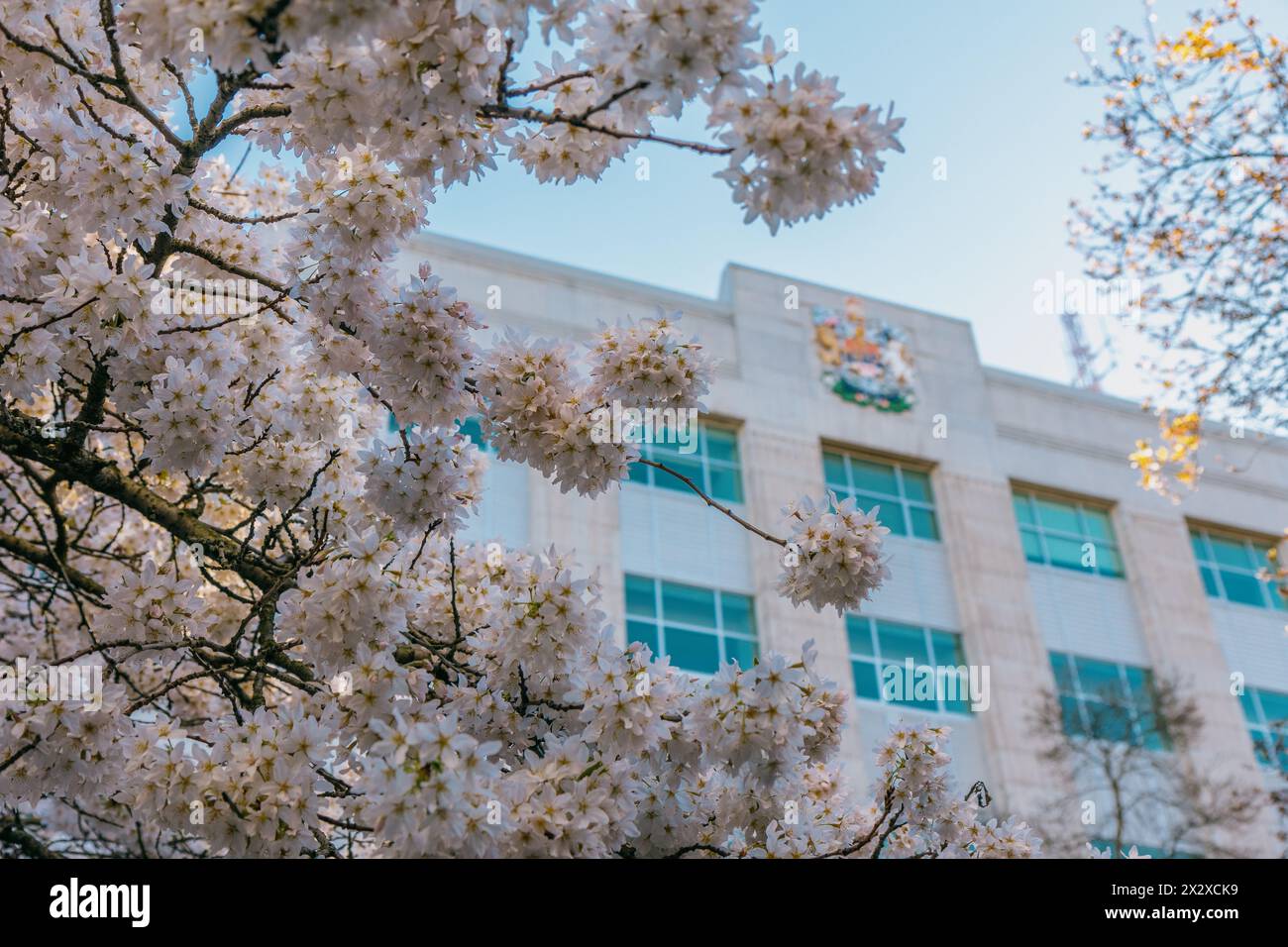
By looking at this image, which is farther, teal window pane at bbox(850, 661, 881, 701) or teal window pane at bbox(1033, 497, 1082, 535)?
teal window pane at bbox(1033, 497, 1082, 535)

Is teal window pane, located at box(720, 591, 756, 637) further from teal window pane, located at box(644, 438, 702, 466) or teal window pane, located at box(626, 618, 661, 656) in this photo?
teal window pane, located at box(644, 438, 702, 466)

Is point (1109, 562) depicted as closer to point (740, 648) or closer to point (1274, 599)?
point (1274, 599)

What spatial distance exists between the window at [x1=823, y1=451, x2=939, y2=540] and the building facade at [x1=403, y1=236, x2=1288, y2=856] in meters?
0.04

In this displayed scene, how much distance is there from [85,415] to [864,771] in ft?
53.9

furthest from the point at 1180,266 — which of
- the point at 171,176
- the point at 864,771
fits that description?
the point at 864,771

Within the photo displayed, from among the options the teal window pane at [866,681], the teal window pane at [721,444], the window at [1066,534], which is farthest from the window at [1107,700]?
the teal window pane at [721,444]

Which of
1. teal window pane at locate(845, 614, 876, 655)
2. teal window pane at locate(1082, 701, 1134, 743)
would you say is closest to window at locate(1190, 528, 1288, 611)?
teal window pane at locate(1082, 701, 1134, 743)

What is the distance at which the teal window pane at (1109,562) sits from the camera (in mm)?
24703

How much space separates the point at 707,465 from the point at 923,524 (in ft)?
14.9

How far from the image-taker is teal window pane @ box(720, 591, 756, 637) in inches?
801

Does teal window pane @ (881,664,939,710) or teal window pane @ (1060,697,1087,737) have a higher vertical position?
teal window pane @ (881,664,939,710)
